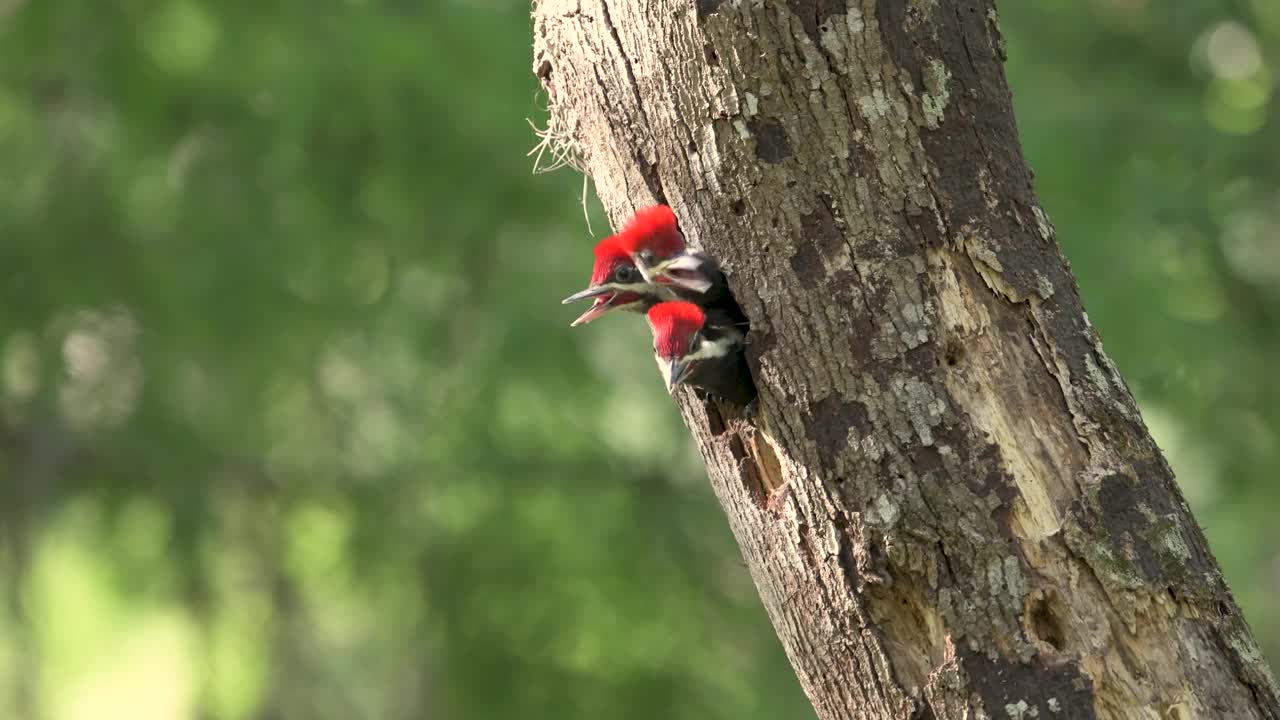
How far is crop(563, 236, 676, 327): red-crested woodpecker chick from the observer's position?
259 cm

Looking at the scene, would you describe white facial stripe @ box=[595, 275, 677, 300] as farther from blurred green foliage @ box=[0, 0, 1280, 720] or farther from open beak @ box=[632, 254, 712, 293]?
blurred green foliage @ box=[0, 0, 1280, 720]

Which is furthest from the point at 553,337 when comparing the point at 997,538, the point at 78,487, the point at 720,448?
the point at 997,538

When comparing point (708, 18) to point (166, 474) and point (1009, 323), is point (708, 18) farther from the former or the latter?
point (166, 474)

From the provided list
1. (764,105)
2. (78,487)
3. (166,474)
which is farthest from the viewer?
(78,487)

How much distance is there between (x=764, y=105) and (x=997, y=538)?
0.85 metres

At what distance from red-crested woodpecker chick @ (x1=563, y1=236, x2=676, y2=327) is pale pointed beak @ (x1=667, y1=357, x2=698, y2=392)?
0.17 meters

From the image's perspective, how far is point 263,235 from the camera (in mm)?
6691

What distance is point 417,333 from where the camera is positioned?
7332mm

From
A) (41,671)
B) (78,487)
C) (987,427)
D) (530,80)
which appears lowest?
(987,427)

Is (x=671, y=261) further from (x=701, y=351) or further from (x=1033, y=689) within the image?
(x=1033, y=689)

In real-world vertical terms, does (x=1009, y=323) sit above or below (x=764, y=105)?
below

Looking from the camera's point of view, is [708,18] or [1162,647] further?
[708,18]

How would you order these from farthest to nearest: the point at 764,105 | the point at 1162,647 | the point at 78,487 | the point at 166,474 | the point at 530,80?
1. the point at 78,487
2. the point at 166,474
3. the point at 530,80
4. the point at 764,105
5. the point at 1162,647

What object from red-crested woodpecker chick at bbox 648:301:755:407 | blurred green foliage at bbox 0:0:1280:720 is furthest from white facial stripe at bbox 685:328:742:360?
blurred green foliage at bbox 0:0:1280:720
